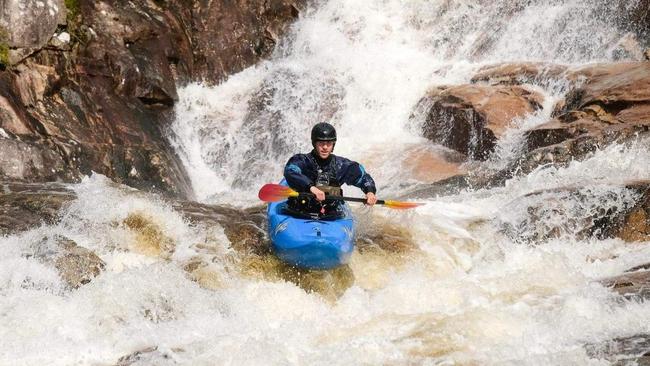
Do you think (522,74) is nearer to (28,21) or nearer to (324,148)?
(324,148)

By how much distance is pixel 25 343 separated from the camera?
474 centimetres

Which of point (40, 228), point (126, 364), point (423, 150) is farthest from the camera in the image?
point (423, 150)

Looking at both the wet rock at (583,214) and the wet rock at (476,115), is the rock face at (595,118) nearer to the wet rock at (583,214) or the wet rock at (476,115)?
the wet rock at (476,115)

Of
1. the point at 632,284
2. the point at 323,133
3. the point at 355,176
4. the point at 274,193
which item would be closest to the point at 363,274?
the point at 355,176

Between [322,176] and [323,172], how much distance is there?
4 centimetres

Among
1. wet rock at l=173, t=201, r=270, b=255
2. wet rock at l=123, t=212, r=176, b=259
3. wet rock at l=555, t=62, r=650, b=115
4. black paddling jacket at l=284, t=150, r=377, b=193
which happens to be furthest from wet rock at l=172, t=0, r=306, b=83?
black paddling jacket at l=284, t=150, r=377, b=193

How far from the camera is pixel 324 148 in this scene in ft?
21.7

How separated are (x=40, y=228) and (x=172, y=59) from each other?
22.7 feet

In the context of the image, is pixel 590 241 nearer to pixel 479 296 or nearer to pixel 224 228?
pixel 479 296

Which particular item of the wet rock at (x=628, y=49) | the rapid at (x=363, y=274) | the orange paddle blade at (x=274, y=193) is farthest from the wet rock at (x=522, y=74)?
the orange paddle blade at (x=274, y=193)

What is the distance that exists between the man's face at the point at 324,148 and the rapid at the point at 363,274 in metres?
1.05

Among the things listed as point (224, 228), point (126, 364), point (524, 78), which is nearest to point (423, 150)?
point (524, 78)

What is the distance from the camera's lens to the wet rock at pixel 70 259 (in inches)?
225

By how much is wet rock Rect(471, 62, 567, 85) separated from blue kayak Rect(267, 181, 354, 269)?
637 centimetres
